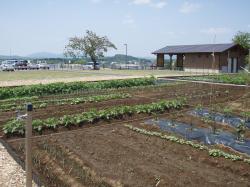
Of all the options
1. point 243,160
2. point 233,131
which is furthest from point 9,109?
point 243,160

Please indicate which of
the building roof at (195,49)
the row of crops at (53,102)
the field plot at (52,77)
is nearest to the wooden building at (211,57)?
the building roof at (195,49)

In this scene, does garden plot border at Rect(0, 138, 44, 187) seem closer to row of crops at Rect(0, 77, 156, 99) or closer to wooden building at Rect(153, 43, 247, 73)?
row of crops at Rect(0, 77, 156, 99)

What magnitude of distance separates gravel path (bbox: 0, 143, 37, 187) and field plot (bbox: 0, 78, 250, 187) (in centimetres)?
28

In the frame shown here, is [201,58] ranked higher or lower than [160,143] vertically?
higher

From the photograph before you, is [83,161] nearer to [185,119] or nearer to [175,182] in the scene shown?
[175,182]

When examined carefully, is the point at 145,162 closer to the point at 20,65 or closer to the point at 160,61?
the point at 160,61

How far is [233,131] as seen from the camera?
26.3ft

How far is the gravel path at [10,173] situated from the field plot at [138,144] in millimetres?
279

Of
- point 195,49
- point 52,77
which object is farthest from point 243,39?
point 52,77

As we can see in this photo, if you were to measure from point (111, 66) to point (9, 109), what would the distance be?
42856 mm

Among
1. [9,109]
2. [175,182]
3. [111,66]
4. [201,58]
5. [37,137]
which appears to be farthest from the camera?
[111,66]

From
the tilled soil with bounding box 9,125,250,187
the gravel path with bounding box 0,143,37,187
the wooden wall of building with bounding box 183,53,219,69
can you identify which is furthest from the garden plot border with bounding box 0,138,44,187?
the wooden wall of building with bounding box 183,53,219,69

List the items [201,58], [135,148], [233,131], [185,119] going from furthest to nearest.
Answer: [201,58], [185,119], [233,131], [135,148]

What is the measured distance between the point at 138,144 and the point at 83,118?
2466mm
